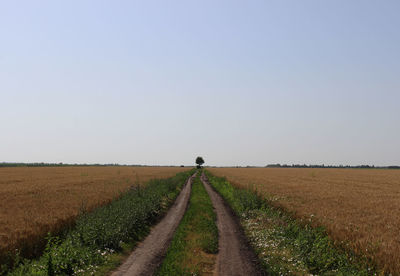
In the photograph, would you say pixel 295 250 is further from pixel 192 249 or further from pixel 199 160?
pixel 199 160

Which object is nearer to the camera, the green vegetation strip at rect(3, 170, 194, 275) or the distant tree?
the green vegetation strip at rect(3, 170, 194, 275)

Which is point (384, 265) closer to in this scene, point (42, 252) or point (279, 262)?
point (279, 262)

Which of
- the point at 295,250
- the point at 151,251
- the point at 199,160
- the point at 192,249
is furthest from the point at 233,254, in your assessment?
the point at 199,160

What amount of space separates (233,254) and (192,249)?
1863 millimetres

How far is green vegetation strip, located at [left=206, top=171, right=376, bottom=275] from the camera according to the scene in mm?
9484

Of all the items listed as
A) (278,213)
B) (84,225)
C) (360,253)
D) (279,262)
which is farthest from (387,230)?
(84,225)

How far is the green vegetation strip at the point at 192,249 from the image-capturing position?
9.88 metres

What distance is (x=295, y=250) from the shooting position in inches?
458

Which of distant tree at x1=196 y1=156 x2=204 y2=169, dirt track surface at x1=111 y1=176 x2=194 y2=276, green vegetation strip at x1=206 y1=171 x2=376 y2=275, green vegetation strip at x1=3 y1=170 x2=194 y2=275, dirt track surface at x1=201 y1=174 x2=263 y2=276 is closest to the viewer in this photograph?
green vegetation strip at x1=206 y1=171 x2=376 y2=275

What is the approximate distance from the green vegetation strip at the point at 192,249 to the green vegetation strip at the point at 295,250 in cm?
212

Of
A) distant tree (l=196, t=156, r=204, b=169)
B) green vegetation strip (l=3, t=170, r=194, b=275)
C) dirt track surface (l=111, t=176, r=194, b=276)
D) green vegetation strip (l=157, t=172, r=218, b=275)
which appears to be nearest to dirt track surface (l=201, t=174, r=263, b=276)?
green vegetation strip (l=157, t=172, r=218, b=275)

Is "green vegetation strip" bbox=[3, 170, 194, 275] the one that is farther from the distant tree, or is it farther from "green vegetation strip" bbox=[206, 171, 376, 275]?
the distant tree

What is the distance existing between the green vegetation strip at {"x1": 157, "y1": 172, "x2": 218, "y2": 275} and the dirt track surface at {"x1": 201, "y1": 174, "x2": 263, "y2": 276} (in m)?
0.36

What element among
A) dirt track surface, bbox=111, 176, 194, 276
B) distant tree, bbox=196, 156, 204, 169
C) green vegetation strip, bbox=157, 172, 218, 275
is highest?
distant tree, bbox=196, 156, 204, 169
